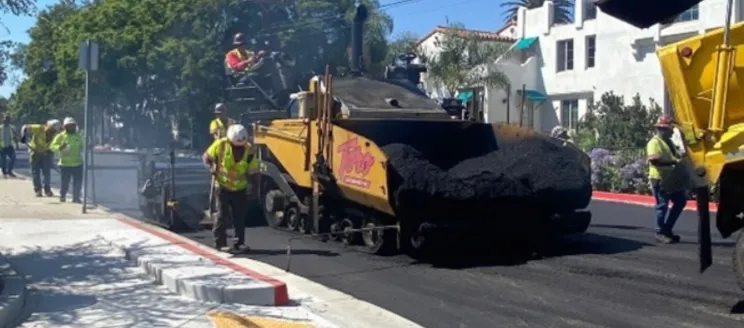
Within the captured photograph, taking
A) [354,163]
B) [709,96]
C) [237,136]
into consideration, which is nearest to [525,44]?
[354,163]

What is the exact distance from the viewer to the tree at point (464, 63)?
3716 cm

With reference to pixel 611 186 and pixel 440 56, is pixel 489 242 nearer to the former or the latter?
pixel 611 186

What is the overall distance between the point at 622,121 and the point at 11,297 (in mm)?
24512

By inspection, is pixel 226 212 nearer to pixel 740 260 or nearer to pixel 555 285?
pixel 555 285

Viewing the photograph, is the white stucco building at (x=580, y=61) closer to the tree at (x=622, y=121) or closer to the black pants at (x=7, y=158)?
the tree at (x=622, y=121)

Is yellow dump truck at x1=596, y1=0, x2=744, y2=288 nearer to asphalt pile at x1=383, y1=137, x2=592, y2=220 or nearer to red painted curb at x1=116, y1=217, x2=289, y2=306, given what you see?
asphalt pile at x1=383, y1=137, x2=592, y2=220

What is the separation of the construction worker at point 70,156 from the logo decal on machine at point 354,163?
6.83 metres

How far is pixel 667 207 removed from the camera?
1262 centimetres

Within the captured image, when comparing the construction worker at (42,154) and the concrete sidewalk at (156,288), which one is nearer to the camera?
the concrete sidewalk at (156,288)

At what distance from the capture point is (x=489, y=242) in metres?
12.0

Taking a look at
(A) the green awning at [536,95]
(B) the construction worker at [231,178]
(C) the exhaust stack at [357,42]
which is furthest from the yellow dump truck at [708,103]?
(A) the green awning at [536,95]

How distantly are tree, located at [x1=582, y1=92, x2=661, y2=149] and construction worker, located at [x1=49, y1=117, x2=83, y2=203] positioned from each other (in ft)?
54.4

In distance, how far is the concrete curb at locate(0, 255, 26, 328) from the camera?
7.48 metres

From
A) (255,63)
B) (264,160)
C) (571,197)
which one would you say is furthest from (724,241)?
(255,63)
